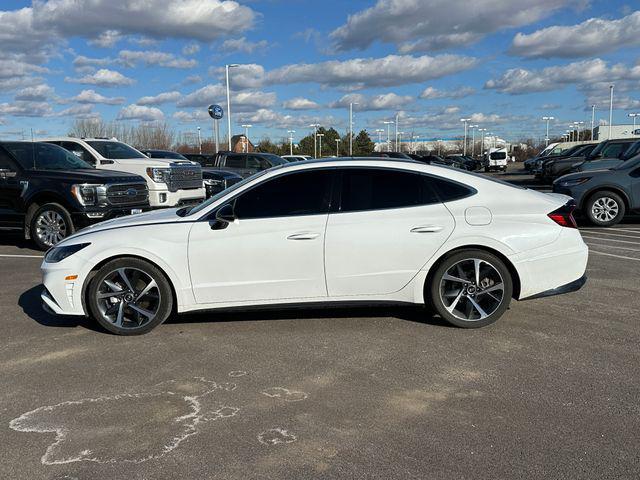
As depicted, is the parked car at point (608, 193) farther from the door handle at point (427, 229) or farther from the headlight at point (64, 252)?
the headlight at point (64, 252)

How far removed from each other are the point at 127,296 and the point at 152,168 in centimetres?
759

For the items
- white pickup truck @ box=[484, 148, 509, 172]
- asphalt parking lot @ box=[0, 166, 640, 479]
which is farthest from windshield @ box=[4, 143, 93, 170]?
white pickup truck @ box=[484, 148, 509, 172]

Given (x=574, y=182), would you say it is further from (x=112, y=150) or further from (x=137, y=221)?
(x=112, y=150)

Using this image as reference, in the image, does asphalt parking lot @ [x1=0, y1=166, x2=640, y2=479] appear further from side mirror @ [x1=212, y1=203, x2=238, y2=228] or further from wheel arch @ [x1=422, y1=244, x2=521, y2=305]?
side mirror @ [x1=212, y1=203, x2=238, y2=228]

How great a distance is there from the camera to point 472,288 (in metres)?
5.38

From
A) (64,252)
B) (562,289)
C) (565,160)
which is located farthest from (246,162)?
(562,289)

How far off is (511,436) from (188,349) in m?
2.77

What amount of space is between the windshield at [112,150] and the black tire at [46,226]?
11.9ft

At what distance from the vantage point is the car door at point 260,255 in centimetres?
523

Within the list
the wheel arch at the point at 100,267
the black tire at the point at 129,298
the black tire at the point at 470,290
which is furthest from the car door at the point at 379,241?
the black tire at the point at 129,298

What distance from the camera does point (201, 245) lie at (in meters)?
5.26

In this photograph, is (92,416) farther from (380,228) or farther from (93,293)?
(380,228)

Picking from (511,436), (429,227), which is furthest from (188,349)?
(511,436)

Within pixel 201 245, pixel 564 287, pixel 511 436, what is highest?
pixel 201 245
